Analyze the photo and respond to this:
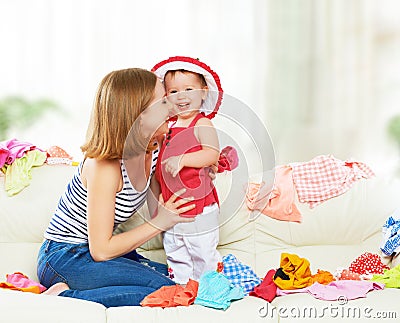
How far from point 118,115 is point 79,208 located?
A: 14.2 inches

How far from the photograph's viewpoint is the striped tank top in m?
2.29

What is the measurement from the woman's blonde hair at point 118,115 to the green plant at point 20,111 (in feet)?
5.58

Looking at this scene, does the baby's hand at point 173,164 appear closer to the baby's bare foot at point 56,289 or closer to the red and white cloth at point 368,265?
the baby's bare foot at point 56,289

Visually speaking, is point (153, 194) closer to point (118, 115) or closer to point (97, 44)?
point (118, 115)

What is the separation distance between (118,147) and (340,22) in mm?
2178

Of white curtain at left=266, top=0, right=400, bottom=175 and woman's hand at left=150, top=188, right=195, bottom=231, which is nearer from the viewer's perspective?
woman's hand at left=150, top=188, right=195, bottom=231

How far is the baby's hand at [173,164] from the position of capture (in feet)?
7.77

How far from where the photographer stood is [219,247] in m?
2.80

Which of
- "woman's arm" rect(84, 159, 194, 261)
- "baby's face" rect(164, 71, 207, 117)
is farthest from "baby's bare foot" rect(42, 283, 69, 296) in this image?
"baby's face" rect(164, 71, 207, 117)

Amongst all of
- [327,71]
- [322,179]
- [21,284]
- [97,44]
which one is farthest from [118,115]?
[327,71]

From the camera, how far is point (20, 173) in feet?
9.07

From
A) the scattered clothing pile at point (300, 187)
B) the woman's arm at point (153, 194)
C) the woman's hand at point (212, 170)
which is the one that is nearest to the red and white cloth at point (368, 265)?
the scattered clothing pile at point (300, 187)

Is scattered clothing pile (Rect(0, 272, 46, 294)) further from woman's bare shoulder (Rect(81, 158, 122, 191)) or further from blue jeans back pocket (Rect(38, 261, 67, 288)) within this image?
woman's bare shoulder (Rect(81, 158, 122, 191))

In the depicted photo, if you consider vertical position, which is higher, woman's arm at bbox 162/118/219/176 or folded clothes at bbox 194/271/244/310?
woman's arm at bbox 162/118/219/176
